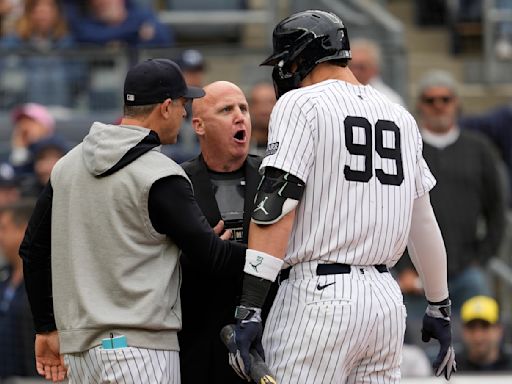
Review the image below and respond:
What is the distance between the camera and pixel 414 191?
→ 487 centimetres

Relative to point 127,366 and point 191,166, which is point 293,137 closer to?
point 191,166

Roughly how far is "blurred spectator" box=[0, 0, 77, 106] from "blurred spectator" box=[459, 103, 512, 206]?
3.23m

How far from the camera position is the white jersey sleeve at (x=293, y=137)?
4.56 metres

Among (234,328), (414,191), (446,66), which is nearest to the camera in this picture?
(234,328)

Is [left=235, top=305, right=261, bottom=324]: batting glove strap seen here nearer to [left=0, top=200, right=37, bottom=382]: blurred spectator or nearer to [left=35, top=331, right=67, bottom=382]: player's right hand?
[left=35, top=331, right=67, bottom=382]: player's right hand

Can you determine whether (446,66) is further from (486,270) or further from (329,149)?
(329,149)

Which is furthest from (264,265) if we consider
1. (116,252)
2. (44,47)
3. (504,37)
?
(504,37)

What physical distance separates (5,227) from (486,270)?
3.56m

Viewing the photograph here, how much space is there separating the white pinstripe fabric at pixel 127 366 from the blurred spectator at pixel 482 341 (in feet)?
13.1

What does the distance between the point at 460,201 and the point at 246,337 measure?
4.64 m

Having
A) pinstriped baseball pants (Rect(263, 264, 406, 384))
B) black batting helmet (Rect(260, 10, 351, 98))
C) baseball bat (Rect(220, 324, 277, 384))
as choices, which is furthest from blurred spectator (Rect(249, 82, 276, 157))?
baseball bat (Rect(220, 324, 277, 384))

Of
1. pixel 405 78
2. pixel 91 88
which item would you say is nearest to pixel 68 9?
pixel 91 88

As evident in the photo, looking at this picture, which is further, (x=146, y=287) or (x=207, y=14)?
(x=207, y=14)

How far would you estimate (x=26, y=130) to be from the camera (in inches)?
369
